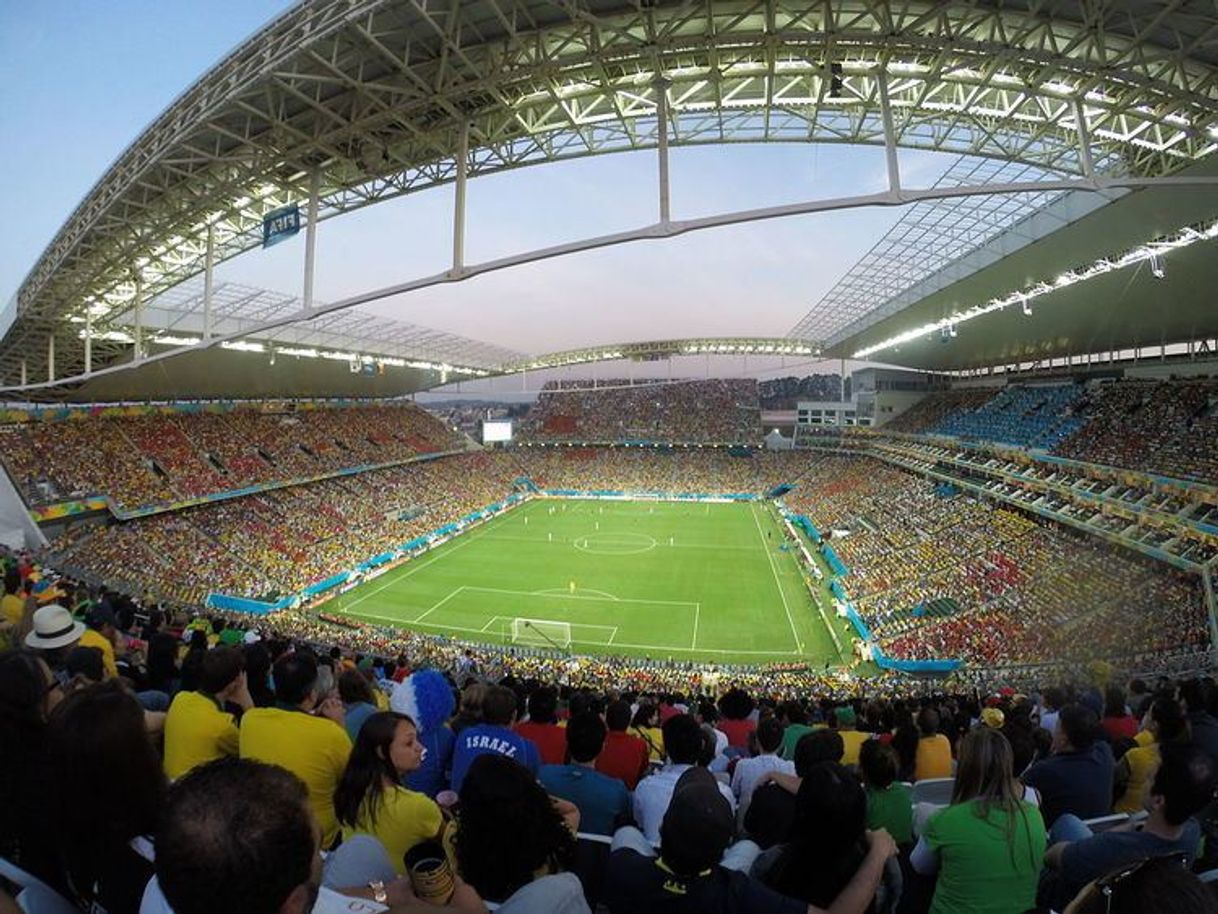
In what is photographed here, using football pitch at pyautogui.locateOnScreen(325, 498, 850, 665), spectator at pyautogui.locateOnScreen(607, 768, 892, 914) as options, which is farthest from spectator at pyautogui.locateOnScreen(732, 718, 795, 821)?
football pitch at pyautogui.locateOnScreen(325, 498, 850, 665)

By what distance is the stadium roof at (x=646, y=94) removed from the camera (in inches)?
316

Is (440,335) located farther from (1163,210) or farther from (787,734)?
(787,734)

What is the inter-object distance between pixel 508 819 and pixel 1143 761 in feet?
15.7

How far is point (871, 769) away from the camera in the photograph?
356 centimetres

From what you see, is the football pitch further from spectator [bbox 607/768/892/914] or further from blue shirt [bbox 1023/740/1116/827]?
spectator [bbox 607/768/892/914]

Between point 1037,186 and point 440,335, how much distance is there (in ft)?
131

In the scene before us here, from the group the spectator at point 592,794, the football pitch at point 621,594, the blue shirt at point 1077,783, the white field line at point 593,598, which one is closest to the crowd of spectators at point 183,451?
the football pitch at point 621,594

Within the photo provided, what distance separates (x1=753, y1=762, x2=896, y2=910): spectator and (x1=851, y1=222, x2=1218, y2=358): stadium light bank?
57.3ft

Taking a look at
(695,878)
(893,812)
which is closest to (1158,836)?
(893,812)

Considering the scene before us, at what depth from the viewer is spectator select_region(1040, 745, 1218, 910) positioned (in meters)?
2.55

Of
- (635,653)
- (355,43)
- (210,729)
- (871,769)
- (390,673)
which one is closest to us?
(210,729)

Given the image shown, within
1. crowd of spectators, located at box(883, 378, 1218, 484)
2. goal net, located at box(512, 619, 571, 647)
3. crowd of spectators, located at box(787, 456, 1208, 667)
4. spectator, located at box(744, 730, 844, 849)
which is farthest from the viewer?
goal net, located at box(512, 619, 571, 647)

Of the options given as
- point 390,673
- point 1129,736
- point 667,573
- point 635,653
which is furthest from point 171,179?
point 667,573

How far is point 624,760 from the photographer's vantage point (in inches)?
175
